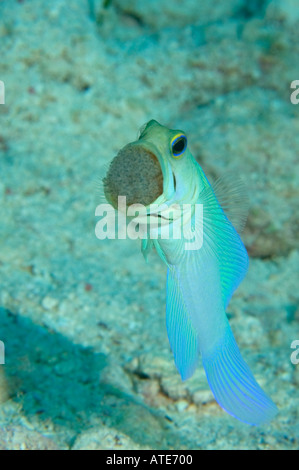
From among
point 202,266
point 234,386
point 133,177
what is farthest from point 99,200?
point 234,386

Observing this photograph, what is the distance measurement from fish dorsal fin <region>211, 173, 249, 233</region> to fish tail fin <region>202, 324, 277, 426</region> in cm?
50

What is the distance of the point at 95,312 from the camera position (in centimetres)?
307

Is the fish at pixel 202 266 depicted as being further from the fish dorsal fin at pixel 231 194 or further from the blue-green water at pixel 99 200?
the blue-green water at pixel 99 200

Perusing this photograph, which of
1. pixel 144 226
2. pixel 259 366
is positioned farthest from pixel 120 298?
pixel 144 226

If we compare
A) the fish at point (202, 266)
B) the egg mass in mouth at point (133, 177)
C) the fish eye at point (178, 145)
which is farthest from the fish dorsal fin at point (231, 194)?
the egg mass in mouth at point (133, 177)

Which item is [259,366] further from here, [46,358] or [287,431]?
[46,358]

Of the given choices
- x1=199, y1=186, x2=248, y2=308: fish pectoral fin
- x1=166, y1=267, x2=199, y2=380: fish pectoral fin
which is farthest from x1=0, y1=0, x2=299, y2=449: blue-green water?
x1=166, y1=267, x2=199, y2=380: fish pectoral fin

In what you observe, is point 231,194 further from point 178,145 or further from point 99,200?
point 99,200

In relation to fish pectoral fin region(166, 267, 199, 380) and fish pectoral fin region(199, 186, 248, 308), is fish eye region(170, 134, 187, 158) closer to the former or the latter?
fish pectoral fin region(199, 186, 248, 308)

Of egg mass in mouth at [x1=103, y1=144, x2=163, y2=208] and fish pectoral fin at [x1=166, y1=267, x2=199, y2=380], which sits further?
fish pectoral fin at [x1=166, y1=267, x2=199, y2=380]

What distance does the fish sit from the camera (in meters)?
1.34

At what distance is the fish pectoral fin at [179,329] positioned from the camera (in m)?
1.60

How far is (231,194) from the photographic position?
1634 mm

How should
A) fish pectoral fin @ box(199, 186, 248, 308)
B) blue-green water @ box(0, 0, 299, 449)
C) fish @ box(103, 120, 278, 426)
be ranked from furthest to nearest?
blue-green water @ box(0, 0, 299, 449)
fish pectoral fin @ box(199, 186, 248, 308)
fish @ box(103, 120, 278, 426)
